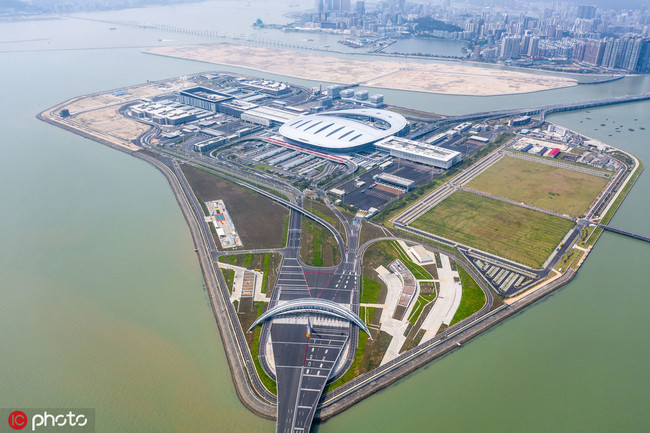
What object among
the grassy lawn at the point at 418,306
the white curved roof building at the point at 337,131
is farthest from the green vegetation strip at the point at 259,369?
the white curved roof building at the point at 337,131

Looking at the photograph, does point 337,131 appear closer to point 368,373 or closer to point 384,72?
point 368,373

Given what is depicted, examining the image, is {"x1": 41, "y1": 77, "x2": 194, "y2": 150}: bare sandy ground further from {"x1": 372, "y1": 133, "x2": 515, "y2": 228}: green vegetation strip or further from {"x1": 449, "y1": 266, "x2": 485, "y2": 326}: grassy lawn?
{"x1": 449, "y1": 266, "x2": 485, "y2": 326}: grassy lawn

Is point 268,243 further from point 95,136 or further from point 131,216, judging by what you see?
point 95,136

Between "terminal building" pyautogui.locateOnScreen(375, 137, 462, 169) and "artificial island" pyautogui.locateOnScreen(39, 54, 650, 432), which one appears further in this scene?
"terminal building" pyautogui.locateOnScreen(375, 137, 462, 169)

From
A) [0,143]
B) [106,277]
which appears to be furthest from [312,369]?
[0,143]

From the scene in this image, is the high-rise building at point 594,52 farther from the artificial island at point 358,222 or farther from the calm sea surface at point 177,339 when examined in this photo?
the calm sea surface at point 177,339

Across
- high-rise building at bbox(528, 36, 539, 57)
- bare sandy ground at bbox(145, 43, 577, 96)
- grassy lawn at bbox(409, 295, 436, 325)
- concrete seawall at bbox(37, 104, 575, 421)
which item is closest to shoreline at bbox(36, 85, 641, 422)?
concrete seawall at bbox(37, 104, 575, 421)
